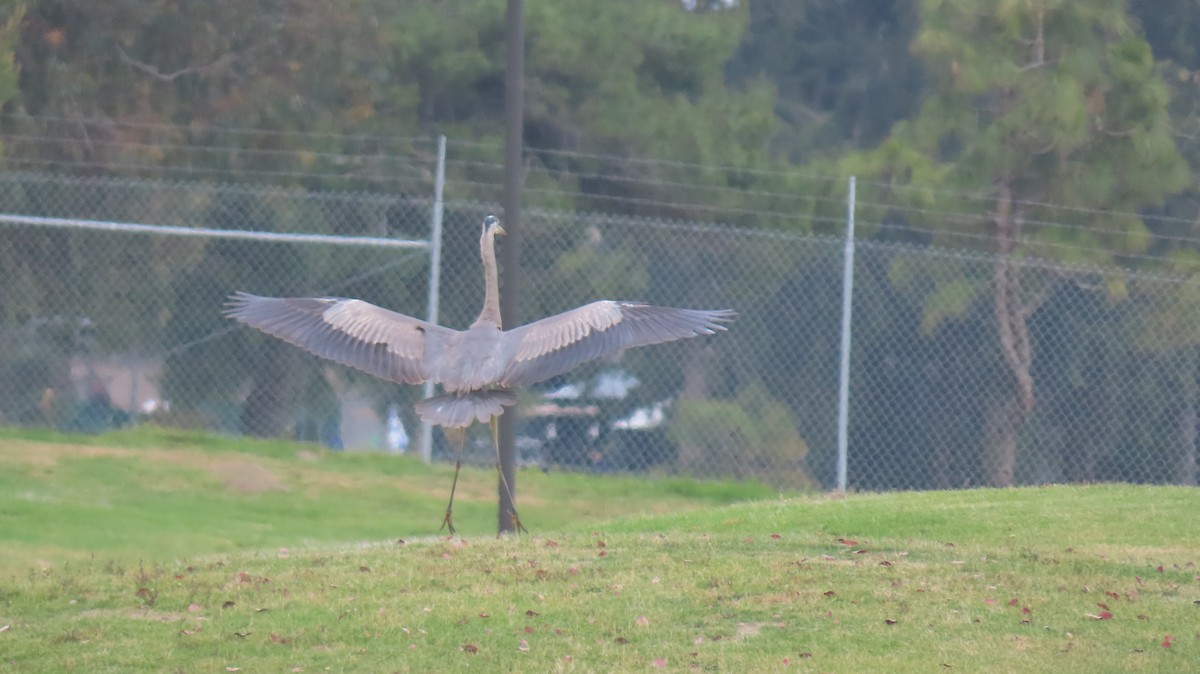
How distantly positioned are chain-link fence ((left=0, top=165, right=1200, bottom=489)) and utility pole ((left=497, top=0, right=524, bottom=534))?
95.6 inches

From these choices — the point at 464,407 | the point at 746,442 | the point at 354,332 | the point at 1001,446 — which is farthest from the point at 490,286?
the point at 1001,446

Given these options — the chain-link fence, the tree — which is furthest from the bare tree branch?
the tree

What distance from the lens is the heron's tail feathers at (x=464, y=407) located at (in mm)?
8211

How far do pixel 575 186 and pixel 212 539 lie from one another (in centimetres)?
712

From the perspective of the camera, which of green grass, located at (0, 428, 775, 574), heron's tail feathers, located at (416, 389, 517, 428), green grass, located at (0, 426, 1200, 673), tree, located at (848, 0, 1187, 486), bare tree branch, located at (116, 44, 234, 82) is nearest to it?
green grass, located at (0, 426, 1200, 673)

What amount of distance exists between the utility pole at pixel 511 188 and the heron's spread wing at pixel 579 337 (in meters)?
0.23

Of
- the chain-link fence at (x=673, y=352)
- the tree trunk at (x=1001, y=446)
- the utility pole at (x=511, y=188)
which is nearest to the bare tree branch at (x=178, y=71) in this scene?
the chain-link fence at (x=673, y=352)

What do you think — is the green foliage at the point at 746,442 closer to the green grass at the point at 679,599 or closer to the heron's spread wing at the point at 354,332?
the green grass at the point at 679,599

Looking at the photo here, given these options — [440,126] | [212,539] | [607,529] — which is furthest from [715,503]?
[440,126]

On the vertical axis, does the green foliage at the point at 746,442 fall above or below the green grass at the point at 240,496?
above

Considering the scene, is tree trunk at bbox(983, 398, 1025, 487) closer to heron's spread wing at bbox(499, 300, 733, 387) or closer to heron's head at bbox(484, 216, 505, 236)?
heron's spread wing at bbox(499, 300, 733, 387)

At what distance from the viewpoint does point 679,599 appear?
6371 millimetres

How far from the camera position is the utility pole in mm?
8547

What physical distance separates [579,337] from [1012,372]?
14.2ft
